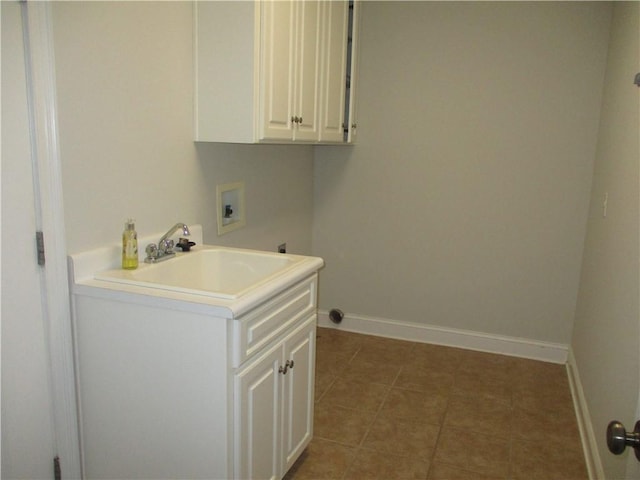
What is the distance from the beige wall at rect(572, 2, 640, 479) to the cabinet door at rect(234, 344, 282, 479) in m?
1.09

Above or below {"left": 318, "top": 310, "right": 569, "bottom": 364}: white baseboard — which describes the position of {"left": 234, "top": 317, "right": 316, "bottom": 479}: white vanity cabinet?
above

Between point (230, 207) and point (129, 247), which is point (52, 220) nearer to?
point (129, 247)

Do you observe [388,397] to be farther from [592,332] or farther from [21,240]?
[21,240]

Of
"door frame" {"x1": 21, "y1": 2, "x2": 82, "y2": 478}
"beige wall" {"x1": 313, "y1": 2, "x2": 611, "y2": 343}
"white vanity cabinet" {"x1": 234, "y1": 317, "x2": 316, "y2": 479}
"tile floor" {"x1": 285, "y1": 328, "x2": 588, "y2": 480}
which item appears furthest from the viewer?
"beige wall" {"x1": 313, "y1": 2, "x2": 611, "y2": 343}

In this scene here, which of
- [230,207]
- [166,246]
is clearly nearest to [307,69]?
[230,207]

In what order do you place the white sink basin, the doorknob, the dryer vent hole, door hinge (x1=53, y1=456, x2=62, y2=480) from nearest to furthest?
the doorknob, door hinge (x1=53, y1=456, x2=62, y2=480), the white sink basin, the dryer vent hole

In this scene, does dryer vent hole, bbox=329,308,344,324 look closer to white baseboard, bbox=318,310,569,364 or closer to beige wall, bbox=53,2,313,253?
white baseboard, bbox=318,310,569,364

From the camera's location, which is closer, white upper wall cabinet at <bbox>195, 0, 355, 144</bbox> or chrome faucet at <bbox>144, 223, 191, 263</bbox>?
chrome faucet at <bbox>144, 223, 191, 263</bbox>

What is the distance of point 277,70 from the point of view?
2.22 metres

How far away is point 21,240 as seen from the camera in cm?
154

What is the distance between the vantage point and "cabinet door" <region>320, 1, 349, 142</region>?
2762 mm

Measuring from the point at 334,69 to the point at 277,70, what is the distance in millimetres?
762

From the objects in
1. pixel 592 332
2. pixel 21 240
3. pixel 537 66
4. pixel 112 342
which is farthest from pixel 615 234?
pixel 21 240

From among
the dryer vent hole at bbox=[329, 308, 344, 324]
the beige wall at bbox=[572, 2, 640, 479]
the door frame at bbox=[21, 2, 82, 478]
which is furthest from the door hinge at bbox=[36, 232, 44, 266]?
the dryer vent hole at bbox=[329, 308, 344, 324]
